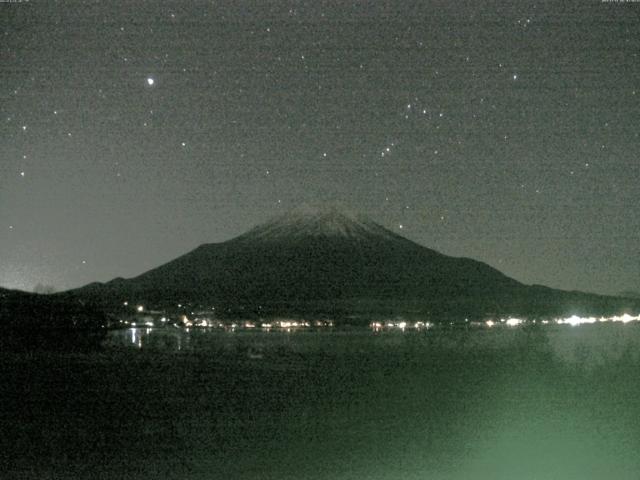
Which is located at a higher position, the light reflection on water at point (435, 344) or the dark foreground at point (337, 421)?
the light reflection on water at point (435, 344)

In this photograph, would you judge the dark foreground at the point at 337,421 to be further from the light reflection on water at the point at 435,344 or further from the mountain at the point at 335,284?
the mountain at the point at 335,284

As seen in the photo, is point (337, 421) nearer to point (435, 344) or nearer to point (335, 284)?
point (435, 344)

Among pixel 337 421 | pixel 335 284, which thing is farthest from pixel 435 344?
pixel 335 284

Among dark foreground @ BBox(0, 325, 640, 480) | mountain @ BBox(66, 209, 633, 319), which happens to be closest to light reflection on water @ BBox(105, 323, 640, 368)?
dark foreground @ BBox(0, 325, 640, 480)

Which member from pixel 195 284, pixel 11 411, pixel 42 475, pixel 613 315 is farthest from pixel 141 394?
pixel 613 315

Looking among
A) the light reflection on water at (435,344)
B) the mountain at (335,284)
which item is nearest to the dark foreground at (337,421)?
the light reflection on water at (435,344)

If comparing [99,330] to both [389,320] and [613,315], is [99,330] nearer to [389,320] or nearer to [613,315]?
[389,320]
